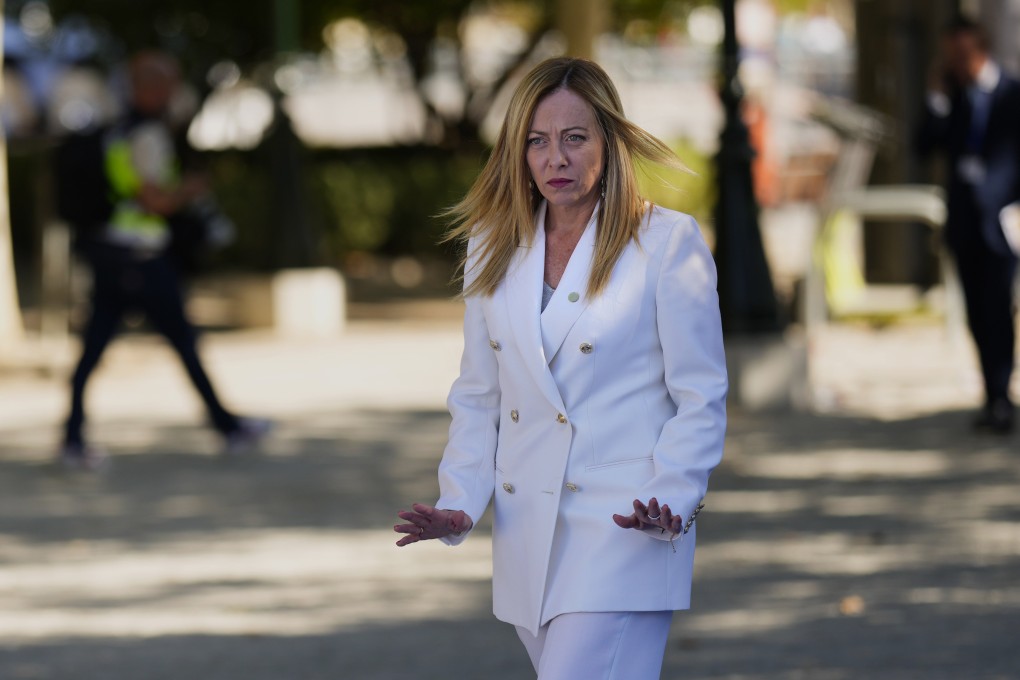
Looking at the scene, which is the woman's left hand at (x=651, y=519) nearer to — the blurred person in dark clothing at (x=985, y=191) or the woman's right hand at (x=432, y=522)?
the woman's right hand at (x=432, y=522)

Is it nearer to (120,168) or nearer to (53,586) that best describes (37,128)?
(120,168)

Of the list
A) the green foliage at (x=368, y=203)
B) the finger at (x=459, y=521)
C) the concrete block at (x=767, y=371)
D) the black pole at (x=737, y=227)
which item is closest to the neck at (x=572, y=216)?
the finger at (x=459, y=521)

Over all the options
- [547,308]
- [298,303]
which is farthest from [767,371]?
[547,308]

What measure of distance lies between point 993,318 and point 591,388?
6432 millimetres

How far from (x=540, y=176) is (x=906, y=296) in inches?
401

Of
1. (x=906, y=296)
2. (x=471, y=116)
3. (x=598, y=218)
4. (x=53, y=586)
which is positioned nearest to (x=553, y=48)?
(x=471, y=116)

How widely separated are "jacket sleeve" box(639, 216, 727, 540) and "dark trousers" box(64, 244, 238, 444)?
6266mm

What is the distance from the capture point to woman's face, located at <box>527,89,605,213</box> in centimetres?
357

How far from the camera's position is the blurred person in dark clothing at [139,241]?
930 centimetres

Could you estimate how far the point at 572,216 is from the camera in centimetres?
369

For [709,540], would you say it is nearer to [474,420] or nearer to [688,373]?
[474,420]

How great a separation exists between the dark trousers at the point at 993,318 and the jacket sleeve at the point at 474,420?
247 inches

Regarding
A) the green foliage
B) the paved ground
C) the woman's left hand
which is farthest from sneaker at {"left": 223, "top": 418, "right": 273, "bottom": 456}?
the green foliage

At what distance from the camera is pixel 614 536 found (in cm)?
351
